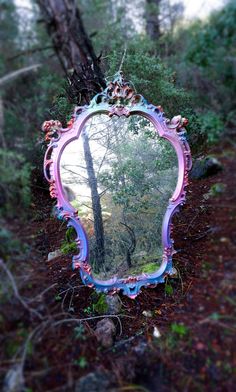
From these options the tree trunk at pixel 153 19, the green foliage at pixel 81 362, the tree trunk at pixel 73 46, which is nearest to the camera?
the green foliage at pixel 81 362

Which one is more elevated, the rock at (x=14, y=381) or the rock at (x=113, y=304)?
the rock at (x=14, y=381)

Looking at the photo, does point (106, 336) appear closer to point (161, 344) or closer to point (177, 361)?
point (161, 344)

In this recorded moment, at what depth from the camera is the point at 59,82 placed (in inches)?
127

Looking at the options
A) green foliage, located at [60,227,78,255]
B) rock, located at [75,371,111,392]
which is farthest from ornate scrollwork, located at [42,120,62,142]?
rock, located at [75,371,111,392]

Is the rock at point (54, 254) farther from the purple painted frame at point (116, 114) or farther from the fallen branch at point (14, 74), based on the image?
the fallen branch at point (14, 74)

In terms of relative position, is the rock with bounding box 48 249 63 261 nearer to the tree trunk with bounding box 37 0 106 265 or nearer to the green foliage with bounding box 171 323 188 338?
the tree trunk with bounding box 37 0 106 265

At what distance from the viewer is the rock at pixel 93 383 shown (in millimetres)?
2021

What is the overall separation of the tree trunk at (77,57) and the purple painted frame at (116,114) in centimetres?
17

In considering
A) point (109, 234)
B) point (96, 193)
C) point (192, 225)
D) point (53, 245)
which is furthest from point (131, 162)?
point (53, 245)

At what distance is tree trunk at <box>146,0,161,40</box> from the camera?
7.05 metres

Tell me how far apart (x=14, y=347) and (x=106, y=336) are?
3.08 feet

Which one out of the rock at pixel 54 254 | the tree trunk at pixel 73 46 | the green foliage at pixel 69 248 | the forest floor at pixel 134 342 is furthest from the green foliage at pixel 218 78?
the rock at pixel 54 254

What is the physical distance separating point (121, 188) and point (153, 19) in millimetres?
5390

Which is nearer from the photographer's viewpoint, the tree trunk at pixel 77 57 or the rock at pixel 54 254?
the tree trunk at pixel 77 57
